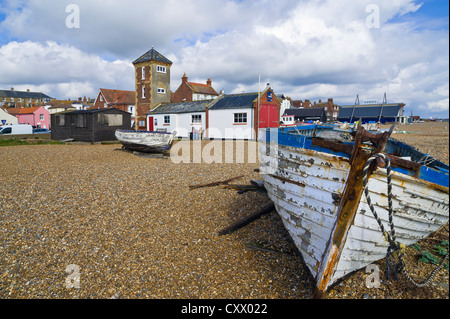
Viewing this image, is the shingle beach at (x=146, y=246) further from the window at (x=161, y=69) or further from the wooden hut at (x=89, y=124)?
the window at (x=161, y=69)

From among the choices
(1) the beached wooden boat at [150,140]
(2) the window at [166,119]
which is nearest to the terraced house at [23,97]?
(2) the window at [166,119]

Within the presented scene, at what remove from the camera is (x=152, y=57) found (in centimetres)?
3316

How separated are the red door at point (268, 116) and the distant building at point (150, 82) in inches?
590

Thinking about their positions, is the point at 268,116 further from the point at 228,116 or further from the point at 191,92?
the point at 191,92

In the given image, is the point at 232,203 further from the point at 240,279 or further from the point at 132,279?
the point at 132,279

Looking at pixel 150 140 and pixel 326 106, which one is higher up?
pixel 326 106

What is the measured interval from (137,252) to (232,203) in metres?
2.93

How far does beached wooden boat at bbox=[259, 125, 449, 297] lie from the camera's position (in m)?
3.30

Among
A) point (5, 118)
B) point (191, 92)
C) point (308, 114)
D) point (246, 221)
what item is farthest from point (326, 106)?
point (246, 221)

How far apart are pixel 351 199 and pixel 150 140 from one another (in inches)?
515

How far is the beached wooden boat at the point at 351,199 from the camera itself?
10.8 ft

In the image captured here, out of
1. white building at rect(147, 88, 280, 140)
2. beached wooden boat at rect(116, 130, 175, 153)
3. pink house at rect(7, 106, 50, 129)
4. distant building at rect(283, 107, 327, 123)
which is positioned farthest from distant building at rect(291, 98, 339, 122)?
beached wooden boat at rect(116, 130, 175, 153)

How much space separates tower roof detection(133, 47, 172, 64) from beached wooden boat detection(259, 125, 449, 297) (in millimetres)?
32961

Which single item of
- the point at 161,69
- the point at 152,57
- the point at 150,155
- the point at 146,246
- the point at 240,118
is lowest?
the point at 146,246
